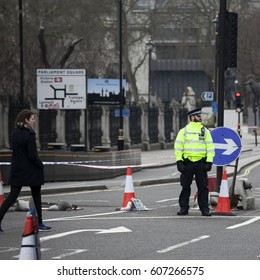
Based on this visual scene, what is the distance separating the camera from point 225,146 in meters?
18.2

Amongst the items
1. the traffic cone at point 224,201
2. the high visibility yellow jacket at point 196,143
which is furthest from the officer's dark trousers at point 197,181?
the traffic cone at point 224,201

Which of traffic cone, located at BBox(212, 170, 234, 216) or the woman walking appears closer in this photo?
the woman walking

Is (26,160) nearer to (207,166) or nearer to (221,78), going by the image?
(207,166)

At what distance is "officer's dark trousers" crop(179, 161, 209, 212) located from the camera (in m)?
17.2

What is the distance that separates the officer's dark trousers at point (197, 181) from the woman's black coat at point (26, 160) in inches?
123

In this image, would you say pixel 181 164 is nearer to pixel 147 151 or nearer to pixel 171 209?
pixel 171 209

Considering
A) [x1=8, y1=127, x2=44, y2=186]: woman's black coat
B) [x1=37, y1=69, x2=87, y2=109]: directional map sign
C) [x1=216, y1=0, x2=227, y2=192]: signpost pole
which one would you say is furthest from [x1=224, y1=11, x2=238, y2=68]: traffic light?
[x1=37, y1=69, x2=87, y2=109]: directional map sign

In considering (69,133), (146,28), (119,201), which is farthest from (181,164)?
(146,28)

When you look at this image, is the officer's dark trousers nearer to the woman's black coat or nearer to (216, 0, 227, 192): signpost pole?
(216, 0, 227, 192): signpost pole

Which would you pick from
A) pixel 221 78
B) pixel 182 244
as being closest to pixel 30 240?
pixel 182 244

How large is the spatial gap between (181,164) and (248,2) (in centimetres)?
7323

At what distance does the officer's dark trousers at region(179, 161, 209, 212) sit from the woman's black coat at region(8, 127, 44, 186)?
10.2ft

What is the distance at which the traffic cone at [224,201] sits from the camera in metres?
17.5

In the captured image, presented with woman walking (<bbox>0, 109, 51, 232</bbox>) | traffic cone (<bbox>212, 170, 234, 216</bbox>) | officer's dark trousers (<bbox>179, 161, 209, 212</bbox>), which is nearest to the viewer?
woman walking (<bbox>0, 109, 51, 232</bbox>)
